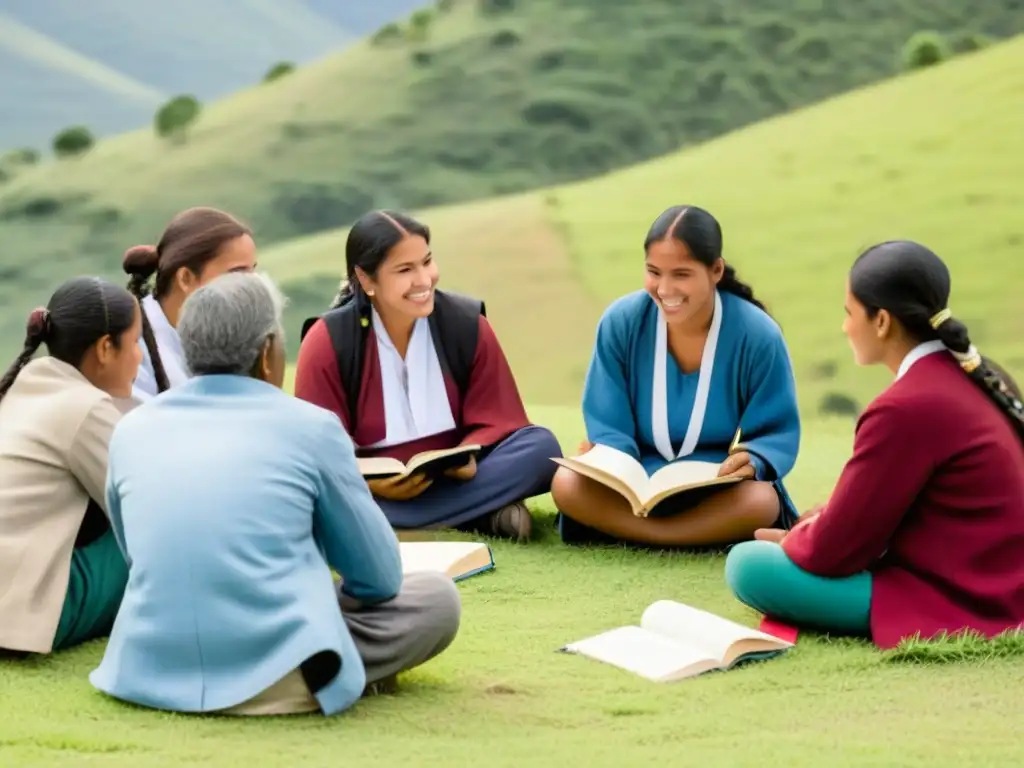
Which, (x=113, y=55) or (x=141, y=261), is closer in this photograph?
(x=141, y=261)

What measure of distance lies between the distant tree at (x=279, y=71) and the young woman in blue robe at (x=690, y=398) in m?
28.7

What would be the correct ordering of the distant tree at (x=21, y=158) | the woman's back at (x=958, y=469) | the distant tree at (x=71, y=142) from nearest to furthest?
the woman's back at (x=958, y=469) → the distant tree at (x=71, y=142) → the distant tree at (x=21, y=158)

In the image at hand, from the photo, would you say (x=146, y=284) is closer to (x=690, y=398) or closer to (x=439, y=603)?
(x=690, y=398)

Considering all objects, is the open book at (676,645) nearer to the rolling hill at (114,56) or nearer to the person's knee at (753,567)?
the person's knee at (753,567)

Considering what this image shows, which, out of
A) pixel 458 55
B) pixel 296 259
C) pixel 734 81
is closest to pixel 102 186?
pixel 458 55

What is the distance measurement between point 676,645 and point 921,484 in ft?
2.79

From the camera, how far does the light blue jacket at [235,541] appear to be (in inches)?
150

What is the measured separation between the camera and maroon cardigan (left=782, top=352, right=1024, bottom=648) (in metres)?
4.60

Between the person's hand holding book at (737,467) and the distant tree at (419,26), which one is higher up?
the distant tree at (419,26)

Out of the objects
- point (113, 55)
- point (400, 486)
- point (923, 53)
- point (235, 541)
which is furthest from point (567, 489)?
point (113, 55)

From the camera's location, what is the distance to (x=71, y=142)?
108ft

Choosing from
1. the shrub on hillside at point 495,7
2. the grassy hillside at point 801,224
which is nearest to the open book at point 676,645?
the grassy hillside at point 801,224

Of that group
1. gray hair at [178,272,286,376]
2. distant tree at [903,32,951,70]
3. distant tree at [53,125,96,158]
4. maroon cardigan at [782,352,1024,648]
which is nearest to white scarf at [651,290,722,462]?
maroon cardigan at [782,352,1024,648]

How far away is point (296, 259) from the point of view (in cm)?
2186
